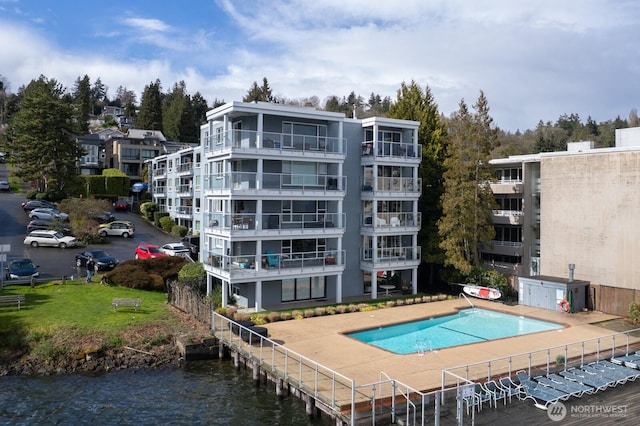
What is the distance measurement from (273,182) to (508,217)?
2183 cm

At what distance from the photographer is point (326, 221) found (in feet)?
117

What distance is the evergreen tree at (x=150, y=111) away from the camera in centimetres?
11112

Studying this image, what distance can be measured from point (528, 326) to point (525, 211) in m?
14.4

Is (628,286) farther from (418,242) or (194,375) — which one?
(194,375)

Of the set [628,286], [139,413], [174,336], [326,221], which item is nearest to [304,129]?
[326,221]

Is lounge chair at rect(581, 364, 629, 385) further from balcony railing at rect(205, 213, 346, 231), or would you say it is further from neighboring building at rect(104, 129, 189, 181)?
neighboring building at rect(104, 129, 189, 181)

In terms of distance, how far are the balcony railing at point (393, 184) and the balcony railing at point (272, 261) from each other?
556 cm

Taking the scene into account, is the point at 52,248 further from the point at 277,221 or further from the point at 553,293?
the point at 553,293

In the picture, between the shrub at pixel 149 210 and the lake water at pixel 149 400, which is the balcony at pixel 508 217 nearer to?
the lake water at pixel 149 400

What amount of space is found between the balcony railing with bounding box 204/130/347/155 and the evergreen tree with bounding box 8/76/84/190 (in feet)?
129

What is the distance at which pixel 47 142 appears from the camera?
6406cm

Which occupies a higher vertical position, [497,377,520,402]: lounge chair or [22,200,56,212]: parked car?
[22,200,56,212]: parked car

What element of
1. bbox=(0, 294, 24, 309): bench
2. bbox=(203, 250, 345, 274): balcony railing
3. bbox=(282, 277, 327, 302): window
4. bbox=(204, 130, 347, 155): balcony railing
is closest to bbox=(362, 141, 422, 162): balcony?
bbox=(204, 130, 347, 155): balcony railing

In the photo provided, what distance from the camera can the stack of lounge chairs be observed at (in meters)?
18.8
